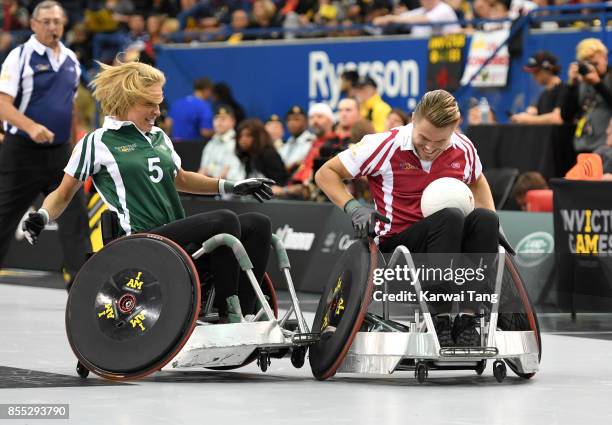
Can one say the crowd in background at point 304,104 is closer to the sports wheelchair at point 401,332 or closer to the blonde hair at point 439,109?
the blonde hair at point 439,109

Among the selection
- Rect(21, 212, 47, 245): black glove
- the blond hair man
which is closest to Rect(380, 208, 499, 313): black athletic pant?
Result: the blond hair man

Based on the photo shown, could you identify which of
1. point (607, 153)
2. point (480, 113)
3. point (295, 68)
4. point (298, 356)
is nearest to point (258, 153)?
point (480, 113)

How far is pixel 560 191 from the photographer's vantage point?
38.9 feet

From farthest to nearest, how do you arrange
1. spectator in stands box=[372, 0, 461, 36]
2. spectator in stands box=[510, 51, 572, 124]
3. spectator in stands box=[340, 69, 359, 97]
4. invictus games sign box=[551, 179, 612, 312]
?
spectator in stands box=[372, 0, 461, 36] → spectator in stands box=[340, 69, 359, 97] → spectator in stands box=[510, 51, 572, 124] → invictus games sign box=[551, 179, 612, 312]

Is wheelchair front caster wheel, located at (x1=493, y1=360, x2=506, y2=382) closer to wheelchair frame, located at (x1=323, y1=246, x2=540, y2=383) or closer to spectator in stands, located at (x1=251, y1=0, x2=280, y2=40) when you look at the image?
wheelchair frame, located at (x1=323, y1=246, x2=540, y2=383)

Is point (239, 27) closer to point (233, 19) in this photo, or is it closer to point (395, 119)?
point (233, 19)

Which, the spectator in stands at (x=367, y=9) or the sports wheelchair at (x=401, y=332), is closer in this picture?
the sports wheelchair at (x=401, y=332)

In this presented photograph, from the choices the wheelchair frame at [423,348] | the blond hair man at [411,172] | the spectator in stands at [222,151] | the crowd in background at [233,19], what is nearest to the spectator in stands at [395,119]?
the crowd in background at [233,19]

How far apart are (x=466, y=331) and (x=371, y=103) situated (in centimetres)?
933

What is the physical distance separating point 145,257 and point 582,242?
16.3ft

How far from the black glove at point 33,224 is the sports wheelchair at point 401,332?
151cm

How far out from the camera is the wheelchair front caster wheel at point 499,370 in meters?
7.80

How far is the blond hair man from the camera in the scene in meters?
7.80

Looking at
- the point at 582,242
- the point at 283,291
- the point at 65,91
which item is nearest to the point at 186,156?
the point at 283,291
